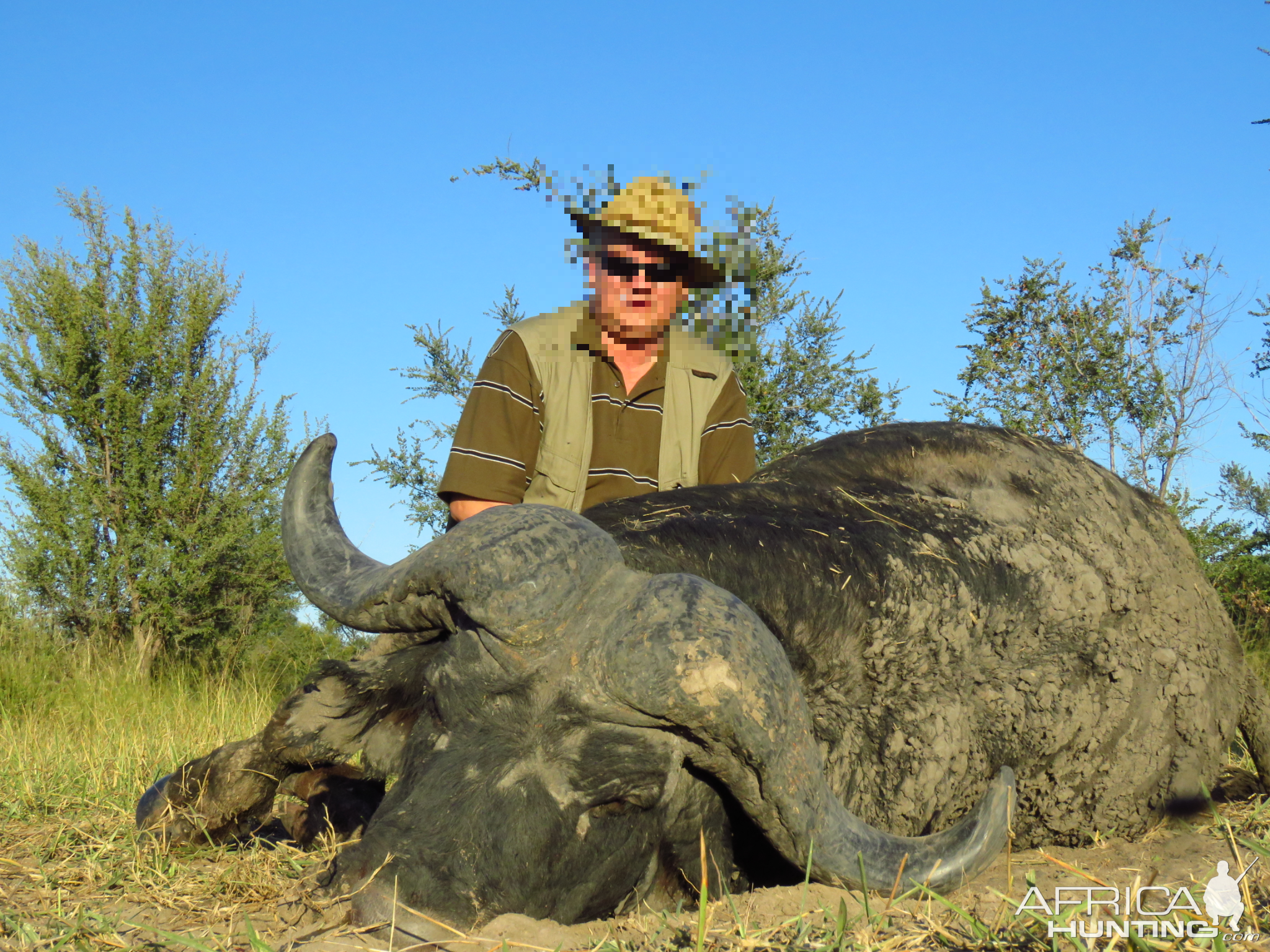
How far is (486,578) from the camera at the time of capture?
7.61 feet

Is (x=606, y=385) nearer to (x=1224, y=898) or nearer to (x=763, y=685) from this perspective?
(x=763, y=685)

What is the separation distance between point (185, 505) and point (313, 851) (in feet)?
36.1

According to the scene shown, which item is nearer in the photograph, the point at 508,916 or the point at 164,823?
the point at 508,916

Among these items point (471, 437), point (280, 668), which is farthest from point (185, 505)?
point (471, 437)

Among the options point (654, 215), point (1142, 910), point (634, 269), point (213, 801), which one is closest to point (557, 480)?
point (634, 269)

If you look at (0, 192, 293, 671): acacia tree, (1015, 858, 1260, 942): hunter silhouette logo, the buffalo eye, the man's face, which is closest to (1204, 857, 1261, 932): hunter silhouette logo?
(1015, 858, 1260, 942): hunter silhouette logo

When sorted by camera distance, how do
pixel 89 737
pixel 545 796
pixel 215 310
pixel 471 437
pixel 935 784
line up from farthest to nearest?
pixel 215 310, pixel 89 737, pixel 471 437, pixel 935 784, pixel 545 796

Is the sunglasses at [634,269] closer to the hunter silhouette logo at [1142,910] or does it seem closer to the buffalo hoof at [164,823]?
the buffalo hoof at [164,823]

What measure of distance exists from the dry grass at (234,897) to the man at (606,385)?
162cm

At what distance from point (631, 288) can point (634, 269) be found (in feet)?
0.26

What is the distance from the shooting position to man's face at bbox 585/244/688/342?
413 cm

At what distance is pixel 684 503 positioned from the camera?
3184 millimetres

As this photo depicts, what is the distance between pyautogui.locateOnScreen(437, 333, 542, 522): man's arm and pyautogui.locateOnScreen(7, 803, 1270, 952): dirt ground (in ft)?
4.76

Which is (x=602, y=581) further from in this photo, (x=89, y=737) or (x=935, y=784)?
(x=89, y=737)
